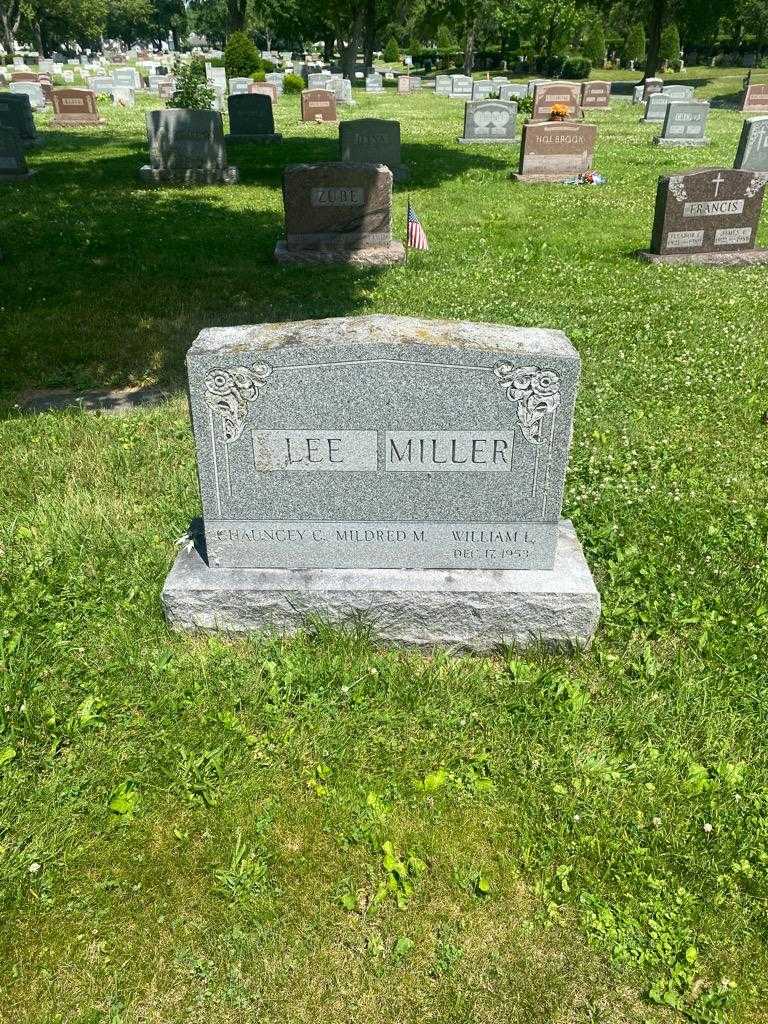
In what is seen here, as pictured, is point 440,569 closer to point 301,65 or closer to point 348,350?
point 348,350

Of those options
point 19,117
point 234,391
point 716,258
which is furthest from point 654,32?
point 234,391

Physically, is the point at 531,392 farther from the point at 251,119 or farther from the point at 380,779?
the point at 251,119

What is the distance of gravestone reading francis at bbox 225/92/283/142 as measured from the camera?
75.3ft

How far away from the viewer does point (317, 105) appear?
92.9ft

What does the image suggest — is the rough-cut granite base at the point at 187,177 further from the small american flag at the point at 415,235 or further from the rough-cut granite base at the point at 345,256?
the small american flag at the point at 415,235

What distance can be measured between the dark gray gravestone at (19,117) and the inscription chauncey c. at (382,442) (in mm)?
20753

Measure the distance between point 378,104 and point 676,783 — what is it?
39.7 m

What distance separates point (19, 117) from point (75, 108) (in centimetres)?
586

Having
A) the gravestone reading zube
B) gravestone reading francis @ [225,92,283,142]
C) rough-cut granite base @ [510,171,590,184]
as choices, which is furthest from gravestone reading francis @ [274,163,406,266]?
gravestone reading francis @ [225,92,283,142]

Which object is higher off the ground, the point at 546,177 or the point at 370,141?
the point at 370,141

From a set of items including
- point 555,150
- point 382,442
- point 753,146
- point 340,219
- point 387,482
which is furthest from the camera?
point 555,150

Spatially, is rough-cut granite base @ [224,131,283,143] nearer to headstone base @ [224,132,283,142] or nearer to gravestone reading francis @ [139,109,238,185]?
headstone base @ [224,132,283,142]

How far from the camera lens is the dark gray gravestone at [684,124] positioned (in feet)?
73.6

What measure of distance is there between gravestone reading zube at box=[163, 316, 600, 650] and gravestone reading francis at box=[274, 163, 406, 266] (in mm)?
8314
